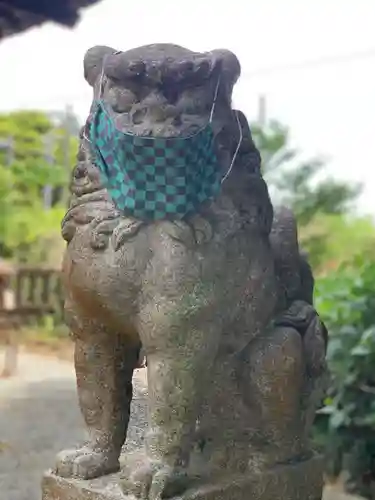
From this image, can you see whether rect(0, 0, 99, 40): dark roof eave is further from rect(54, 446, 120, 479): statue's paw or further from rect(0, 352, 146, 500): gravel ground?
rect(54, 446, 120, 479): statue's paw

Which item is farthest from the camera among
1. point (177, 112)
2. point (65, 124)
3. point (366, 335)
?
point (65, 124)

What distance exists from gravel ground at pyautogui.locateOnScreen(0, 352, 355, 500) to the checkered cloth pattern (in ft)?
1.71

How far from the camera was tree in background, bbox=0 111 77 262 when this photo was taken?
22.6 ft

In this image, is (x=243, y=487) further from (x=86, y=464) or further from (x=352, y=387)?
(x=352, y=387)

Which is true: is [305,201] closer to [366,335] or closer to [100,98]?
[366,335]

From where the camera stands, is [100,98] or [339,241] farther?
[339,241]

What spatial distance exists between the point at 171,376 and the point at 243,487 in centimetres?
23

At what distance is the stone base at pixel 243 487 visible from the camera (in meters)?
1.17

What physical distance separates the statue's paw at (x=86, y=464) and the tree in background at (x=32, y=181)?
5526 mm

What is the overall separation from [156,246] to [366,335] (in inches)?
57.1

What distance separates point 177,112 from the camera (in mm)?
1099

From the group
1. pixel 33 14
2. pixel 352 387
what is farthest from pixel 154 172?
pixel 33 14

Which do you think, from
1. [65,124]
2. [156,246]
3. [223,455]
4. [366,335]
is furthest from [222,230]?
[65,124]

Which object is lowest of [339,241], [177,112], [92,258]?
[339,241]
